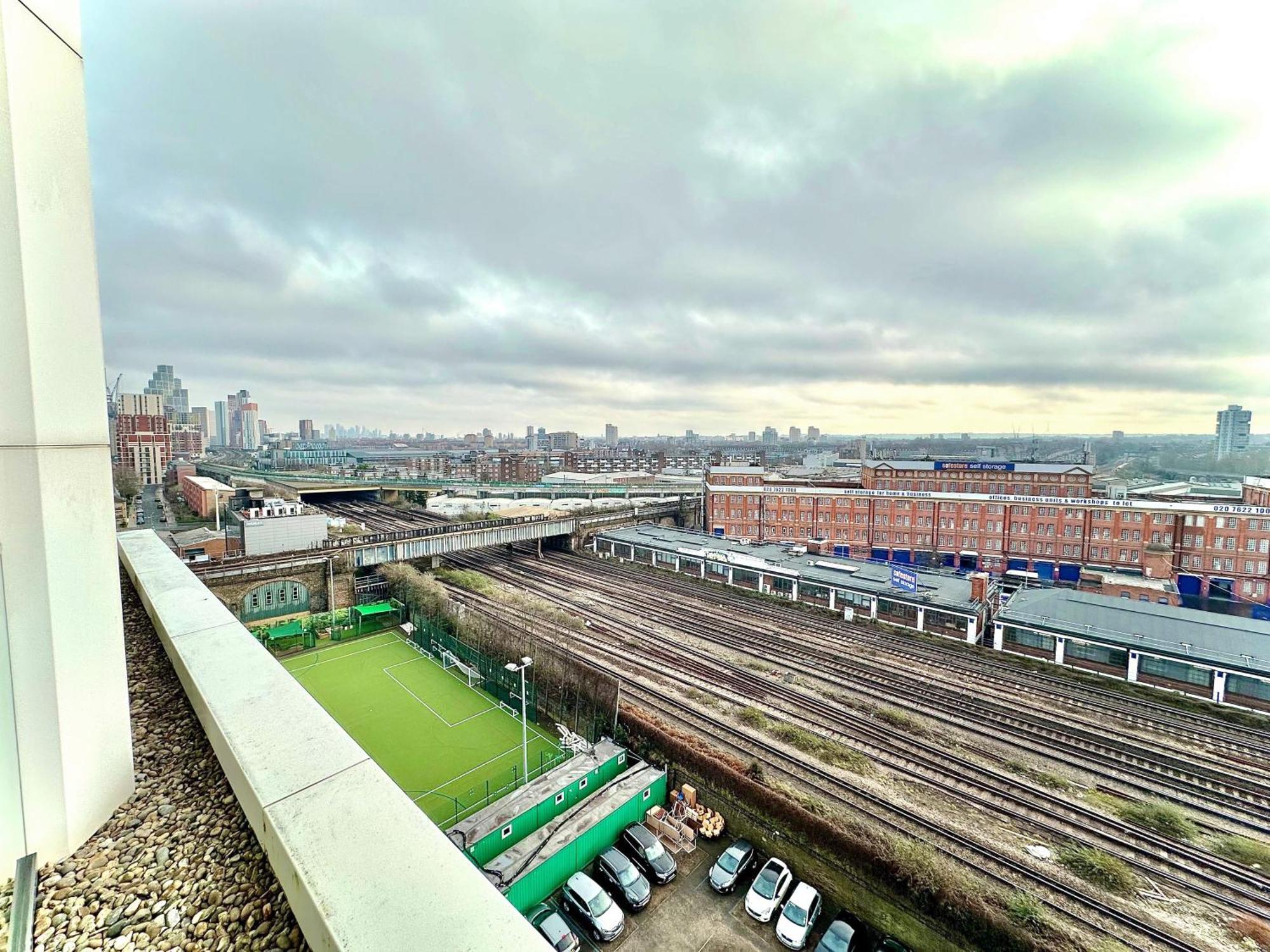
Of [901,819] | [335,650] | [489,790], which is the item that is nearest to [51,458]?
[489,790]

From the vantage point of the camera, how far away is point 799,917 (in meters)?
9.86

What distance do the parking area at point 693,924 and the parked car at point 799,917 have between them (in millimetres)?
236

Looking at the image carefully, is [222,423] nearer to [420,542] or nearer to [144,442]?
[144,442]

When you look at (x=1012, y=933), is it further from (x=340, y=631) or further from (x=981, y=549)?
(x=981, y=549)

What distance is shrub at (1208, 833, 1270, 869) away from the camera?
12.0 metres

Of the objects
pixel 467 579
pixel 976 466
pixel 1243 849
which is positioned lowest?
pixel 1243 849

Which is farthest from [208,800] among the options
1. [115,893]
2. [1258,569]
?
[1258,569]

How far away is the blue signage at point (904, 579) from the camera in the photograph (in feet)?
87.4

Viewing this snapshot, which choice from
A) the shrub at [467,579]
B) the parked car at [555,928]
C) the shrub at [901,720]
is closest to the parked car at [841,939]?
the parked car at [555,928]

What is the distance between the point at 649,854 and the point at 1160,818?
41.6ft

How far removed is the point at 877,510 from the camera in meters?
40.6

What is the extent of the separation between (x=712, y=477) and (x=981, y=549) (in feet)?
66.1

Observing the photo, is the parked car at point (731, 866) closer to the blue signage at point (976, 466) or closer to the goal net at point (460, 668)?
the goal net at point (460, 668)

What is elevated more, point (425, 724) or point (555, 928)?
point (555, 928)
